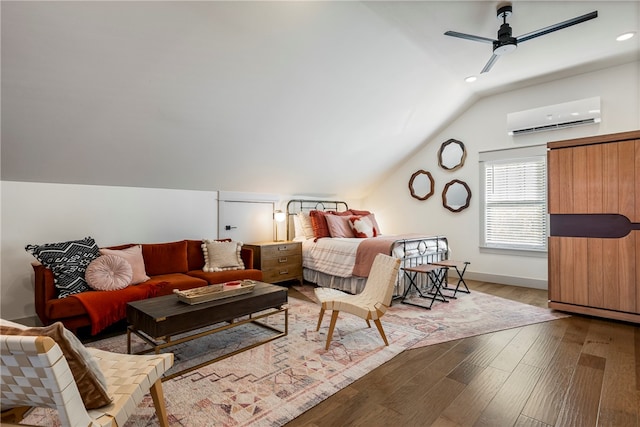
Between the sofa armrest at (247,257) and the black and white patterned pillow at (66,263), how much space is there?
1.58 metres

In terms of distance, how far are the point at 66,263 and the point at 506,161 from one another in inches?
230

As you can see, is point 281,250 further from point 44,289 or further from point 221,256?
point 44,289

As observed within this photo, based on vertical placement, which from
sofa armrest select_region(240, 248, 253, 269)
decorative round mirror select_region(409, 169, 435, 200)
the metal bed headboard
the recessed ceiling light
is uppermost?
the recessed ceiling light

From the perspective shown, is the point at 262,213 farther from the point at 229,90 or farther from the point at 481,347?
the point at 481,347

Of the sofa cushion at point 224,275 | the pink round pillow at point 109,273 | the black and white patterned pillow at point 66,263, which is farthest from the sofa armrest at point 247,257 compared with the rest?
the black and white patterned pillow at point 66,263

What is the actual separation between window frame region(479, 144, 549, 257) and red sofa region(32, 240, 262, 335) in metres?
Result: 3.79

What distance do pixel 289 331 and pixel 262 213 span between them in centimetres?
251

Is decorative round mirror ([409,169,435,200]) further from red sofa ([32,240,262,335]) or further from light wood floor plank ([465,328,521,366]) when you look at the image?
red sofa ([32,240,262,335])

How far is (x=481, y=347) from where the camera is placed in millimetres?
2705

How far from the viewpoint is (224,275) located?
3.61 metres

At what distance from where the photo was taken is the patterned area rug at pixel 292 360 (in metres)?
1.83

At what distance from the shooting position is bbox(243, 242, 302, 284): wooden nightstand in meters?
4.41

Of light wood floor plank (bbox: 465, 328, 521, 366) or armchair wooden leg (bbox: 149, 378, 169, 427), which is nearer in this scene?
armchair wooden leg (bbox: 149, 378, 169, 427)

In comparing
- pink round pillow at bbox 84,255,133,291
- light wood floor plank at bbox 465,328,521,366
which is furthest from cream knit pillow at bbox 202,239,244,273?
light wood floor plank at bbox 465,328,521,366
